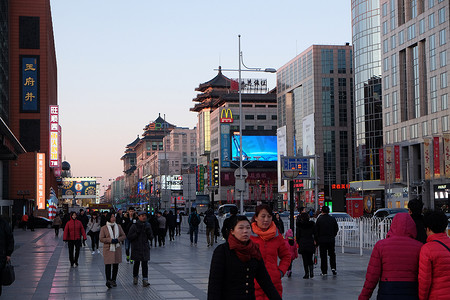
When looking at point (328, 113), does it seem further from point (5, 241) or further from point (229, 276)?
point (229, 276)

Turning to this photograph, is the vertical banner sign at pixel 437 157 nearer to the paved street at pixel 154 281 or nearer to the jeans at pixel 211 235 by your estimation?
the jeans at pixel 211 235

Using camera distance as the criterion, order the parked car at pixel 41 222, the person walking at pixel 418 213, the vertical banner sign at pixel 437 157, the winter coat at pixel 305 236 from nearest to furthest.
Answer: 1. the person walking at pixel 418 213
2. the winter coat at pixel 305 236
3. the parked car at pixel 41 222
4. the vertical banner sign at pixel 437 157

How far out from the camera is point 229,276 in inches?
250

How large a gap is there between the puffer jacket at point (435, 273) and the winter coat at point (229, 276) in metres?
1.75

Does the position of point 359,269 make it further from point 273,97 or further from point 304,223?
point 273,97

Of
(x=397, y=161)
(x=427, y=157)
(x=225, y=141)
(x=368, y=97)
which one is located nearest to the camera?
(x=427, y=157)

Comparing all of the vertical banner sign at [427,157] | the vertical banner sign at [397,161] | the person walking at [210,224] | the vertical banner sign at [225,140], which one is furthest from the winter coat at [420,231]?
the vertical banner sign at [225,140]

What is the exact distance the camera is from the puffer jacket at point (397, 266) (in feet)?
23.8

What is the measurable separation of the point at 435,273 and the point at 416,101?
260ft

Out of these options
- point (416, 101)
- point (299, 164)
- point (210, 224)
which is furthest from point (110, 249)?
point (416, 101)

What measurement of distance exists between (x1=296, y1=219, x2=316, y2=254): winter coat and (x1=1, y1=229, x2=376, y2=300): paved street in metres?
0.73

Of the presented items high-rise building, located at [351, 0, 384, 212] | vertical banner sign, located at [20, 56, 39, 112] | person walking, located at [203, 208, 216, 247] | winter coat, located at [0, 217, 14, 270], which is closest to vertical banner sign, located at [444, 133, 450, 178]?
high-rise building, located at [351, 0, 384, 212]

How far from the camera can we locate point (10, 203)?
230 ft

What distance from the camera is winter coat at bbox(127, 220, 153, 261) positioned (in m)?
16.7
